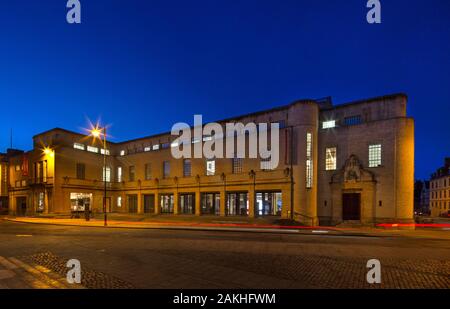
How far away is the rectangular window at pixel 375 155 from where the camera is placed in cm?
2850

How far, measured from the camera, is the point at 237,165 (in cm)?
3653

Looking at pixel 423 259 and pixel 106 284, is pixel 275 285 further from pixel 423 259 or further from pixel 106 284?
pixel 423 259

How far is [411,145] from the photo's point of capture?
2727 centimetres

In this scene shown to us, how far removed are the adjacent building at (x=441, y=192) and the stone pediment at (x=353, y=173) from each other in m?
56.8

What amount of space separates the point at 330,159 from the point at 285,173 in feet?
18.1

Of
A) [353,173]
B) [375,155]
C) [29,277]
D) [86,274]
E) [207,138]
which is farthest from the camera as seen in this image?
[207,138]

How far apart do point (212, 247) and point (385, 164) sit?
2191cm

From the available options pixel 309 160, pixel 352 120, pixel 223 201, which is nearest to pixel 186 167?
pixel 223 201

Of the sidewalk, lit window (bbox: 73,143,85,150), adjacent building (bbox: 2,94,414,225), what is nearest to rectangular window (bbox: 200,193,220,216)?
adjacent building (bbox: 2,94,414,225)

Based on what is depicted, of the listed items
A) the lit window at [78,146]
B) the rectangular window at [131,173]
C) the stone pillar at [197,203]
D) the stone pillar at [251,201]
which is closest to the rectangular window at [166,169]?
the stone pillar at [197,203]

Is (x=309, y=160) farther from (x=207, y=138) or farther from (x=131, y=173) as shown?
(x=131, y=173)
